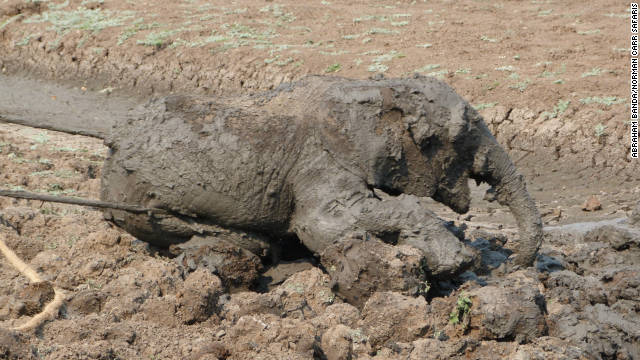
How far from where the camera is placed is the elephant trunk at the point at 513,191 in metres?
5.06

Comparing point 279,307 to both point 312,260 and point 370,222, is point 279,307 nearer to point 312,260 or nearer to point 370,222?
point 370,222

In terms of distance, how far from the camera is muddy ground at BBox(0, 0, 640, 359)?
3.98 meters

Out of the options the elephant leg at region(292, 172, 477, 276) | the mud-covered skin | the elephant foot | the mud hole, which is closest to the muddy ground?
the mud hole

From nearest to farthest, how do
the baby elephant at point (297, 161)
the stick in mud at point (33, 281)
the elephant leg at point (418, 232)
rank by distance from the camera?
the stick in mud at point (33, 281) < the elephant leg at point (418, 232) < the baby elephant at point (297, 161)

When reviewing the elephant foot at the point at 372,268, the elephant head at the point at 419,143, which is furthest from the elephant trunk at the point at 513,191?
the elephant foot at the point at 372,268

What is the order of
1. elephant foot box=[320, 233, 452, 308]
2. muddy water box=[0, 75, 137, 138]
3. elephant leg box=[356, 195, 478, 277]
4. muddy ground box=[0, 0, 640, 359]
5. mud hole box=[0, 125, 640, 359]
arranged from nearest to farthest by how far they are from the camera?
mud hole box=[0, 125, 640, 359] < muddy ground box=[0, 0, 640, 359] < elephant foot box=[320, 233, 452, 308] < elephant leg box=[356, 195, 478, 277] < muddy water box=[0, 75, 137, 138]

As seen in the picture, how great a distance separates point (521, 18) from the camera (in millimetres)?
11797

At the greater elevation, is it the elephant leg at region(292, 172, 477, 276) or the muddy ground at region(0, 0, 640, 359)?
the elephant leg at region(292, 172, 477, 276)

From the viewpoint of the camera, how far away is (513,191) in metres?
5.17

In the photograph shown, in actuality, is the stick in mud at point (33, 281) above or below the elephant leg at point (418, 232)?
below

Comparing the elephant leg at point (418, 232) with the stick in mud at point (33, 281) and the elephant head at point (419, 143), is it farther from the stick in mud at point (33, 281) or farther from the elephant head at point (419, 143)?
the stick in mud at point (33, 281)

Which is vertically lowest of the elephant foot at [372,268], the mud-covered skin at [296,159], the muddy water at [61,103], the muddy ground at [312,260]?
the muddy water at [61,103]

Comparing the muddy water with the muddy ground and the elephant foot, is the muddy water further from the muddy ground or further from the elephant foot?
the elephant foot

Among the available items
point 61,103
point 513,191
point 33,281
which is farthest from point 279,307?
point 61,103
